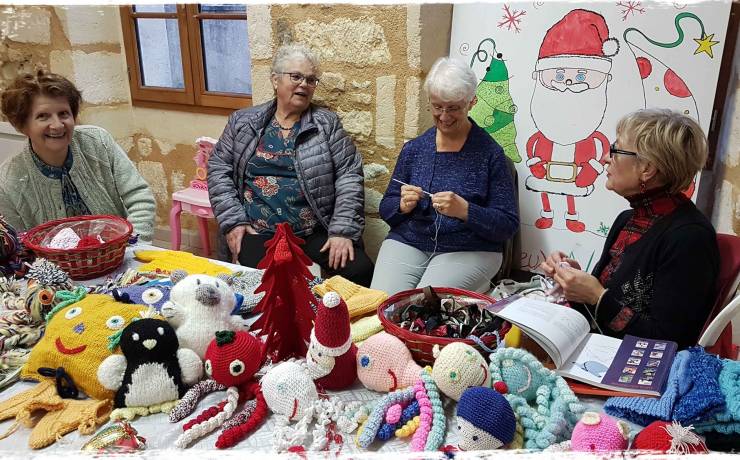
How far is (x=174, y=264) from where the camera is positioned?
1.76 m

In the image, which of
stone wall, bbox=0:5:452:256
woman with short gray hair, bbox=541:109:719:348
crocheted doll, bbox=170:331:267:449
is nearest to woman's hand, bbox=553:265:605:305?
woman with short gray hair, bbox=541:109:719:348

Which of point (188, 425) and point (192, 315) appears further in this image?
point (192, 315)

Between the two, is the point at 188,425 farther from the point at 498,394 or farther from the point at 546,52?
the point at 546,52

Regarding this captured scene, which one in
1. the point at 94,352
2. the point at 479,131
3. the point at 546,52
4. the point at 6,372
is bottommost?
the point at 6,372

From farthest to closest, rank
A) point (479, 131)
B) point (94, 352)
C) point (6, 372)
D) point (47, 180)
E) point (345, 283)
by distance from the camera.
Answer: point (479, 131), point (47, 180), point (345, 283), point (6, 372), point (94, 352)

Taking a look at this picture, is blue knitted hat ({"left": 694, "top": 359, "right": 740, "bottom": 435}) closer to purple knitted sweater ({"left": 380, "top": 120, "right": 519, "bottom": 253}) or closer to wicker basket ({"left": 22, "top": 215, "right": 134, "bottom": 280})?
purple knitted sweater ({"left": 380, "top": 120, "right": 519, "bottom": 253})

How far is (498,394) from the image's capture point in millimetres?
1003

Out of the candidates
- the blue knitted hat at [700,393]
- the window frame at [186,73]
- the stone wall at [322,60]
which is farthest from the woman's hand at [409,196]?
the window frame at [186,73]

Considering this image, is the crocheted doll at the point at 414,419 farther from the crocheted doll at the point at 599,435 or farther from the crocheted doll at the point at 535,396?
the crocheted doll at the point at 599,435

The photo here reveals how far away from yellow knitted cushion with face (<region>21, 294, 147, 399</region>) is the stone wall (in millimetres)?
1748

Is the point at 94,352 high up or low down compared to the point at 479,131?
down

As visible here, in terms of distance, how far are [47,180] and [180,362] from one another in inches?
53.0

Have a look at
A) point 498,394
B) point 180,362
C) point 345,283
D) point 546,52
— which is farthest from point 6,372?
point 546,52

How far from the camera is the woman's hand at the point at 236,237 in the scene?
8.38 feet
